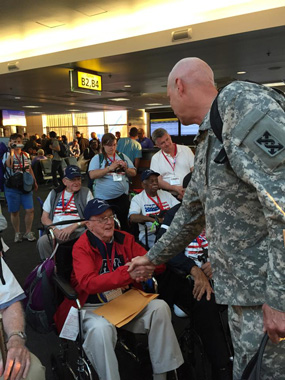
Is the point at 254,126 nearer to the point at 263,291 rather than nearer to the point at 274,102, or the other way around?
the point at 274,102

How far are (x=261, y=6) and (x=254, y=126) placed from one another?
183 inches

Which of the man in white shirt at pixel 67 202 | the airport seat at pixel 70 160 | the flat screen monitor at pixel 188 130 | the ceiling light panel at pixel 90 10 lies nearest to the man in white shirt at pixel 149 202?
the man in white shirt at pixel 67 202

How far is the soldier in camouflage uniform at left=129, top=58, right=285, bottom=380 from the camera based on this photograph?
100cm

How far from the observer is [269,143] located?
101cm

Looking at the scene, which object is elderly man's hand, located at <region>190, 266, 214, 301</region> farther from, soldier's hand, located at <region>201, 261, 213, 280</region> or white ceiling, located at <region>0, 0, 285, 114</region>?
white ceiling, located at <region>0, 0, 285, 114</region>

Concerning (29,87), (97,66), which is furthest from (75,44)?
(29,87)

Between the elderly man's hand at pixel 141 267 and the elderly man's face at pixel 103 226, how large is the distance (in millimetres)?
418

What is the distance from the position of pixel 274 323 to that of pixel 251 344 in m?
0.21

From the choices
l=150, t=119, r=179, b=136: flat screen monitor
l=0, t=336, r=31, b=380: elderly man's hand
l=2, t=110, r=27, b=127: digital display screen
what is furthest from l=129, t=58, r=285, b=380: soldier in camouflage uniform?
l=2, t=110, r=27, b=127: digital display screen

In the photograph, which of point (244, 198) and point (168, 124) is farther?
point (168, 124)

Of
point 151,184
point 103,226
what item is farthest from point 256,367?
point 151,184

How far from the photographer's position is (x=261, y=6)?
4762mm

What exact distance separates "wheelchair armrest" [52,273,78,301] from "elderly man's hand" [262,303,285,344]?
1179mm

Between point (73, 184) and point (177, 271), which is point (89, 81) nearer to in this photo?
point (73, 184)
